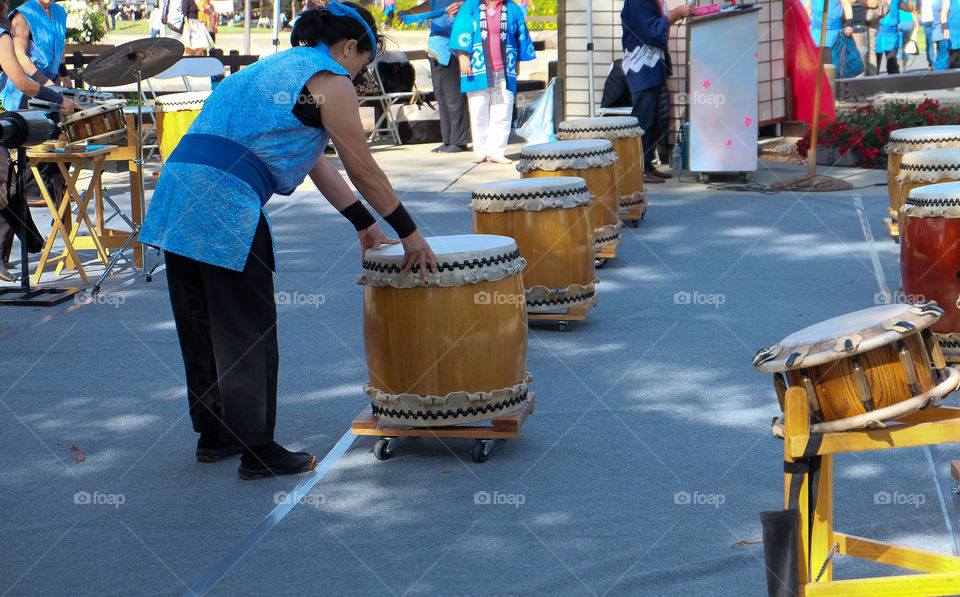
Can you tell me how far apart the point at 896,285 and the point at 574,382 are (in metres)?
2.31

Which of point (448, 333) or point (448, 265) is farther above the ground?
point (448, 265)

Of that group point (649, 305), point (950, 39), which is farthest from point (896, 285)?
point (950, 39)

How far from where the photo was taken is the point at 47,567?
129 inches

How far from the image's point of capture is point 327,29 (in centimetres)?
370

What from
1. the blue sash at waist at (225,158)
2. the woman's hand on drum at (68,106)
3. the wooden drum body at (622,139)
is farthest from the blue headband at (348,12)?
the wooden drum body at (622,139)

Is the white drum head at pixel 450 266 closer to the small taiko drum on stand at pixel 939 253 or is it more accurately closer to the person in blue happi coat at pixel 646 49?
the small taiko drum on stand at pixel 939 253

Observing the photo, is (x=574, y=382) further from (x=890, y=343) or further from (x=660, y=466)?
(x=890, y=343)

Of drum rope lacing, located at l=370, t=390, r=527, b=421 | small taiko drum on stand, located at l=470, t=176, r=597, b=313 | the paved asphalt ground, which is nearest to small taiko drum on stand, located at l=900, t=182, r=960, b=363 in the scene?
the paved asphalt ground

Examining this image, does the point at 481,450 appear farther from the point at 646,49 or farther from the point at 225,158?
the point at 646,49

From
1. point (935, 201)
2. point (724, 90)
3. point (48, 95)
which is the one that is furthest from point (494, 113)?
point (935, 201)

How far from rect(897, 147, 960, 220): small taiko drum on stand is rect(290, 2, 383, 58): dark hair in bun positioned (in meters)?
3.23

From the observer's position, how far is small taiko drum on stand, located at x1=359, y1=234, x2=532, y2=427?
3883mm

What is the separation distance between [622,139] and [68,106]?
364 centimetres

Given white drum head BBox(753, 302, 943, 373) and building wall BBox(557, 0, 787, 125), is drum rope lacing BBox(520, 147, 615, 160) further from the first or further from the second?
building wall BBox(557, 0, 787, 125)
